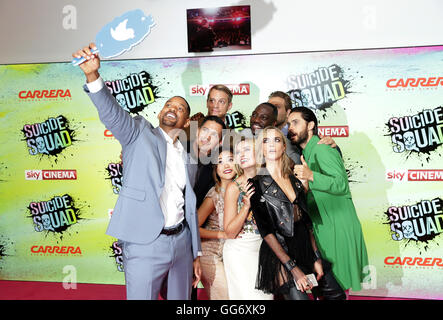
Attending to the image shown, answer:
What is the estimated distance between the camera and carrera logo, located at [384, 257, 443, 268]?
11.0ft

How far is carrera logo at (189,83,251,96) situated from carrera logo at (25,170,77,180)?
1.37m

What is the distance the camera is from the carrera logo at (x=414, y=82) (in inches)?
131

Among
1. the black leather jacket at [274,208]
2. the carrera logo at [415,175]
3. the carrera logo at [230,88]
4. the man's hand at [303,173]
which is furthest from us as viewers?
the carrera logo at [230,88]

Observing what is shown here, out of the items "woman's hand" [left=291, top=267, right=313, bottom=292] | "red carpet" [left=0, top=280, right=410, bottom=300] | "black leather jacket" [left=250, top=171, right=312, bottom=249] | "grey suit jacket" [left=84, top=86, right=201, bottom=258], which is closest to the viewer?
"grey suit jacket" [left=84, top=86, right=201, bottom=258]

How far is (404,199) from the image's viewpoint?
3391 mm

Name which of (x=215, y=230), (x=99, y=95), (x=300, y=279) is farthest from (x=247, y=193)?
(x=99, y=95)

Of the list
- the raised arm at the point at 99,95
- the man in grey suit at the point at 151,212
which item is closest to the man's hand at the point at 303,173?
the man in grey suit at the point at 151,212

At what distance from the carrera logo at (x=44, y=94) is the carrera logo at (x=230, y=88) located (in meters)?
1.20

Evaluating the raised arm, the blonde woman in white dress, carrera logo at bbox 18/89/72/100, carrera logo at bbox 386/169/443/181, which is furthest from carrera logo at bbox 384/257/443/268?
A: carrera logo at bbox 18/89/72/100

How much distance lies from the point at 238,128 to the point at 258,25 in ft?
2.97

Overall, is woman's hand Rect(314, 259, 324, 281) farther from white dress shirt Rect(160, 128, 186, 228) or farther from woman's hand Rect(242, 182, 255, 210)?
white dress shirt Rect(160, 128, 186, 228)

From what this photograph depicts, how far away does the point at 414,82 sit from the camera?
11.0ft

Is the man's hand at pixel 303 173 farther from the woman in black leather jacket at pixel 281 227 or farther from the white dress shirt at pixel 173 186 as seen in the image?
the white dress shirt at pixel 173 186

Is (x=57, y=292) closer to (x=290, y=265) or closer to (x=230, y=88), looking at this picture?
(x=290, y=265)
